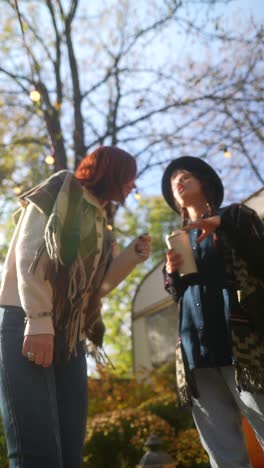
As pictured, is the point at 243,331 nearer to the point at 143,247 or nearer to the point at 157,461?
the point at 143,247

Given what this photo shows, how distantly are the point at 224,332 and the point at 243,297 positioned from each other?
181mm

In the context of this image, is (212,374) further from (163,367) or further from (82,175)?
(163,367)

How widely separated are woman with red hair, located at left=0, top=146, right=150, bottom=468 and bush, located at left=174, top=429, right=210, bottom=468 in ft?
8.15

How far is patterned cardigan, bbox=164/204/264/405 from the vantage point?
1645mm

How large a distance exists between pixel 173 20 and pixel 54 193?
5651 mm

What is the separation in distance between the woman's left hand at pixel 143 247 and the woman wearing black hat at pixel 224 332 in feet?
0.57

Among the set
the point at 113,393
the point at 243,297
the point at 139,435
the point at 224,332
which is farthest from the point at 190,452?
the point at 243,297

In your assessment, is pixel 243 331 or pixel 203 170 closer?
pixel 243 331

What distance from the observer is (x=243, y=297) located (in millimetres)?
1745

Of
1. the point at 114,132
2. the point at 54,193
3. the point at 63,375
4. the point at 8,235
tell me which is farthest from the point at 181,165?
the point at 8,235

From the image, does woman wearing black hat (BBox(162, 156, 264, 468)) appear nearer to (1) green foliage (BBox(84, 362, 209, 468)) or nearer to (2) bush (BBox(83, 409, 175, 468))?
(1) green foliage (BBox(84, 362, 209, 468))

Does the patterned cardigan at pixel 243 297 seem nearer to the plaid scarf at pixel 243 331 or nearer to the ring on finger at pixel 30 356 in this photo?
the plaid scarf at pixel 243 331

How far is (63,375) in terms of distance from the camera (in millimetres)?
1521

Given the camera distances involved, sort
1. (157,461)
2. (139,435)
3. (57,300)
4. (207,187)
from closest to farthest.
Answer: (57,300)
(207,187)
(157,461)
(139,435)
